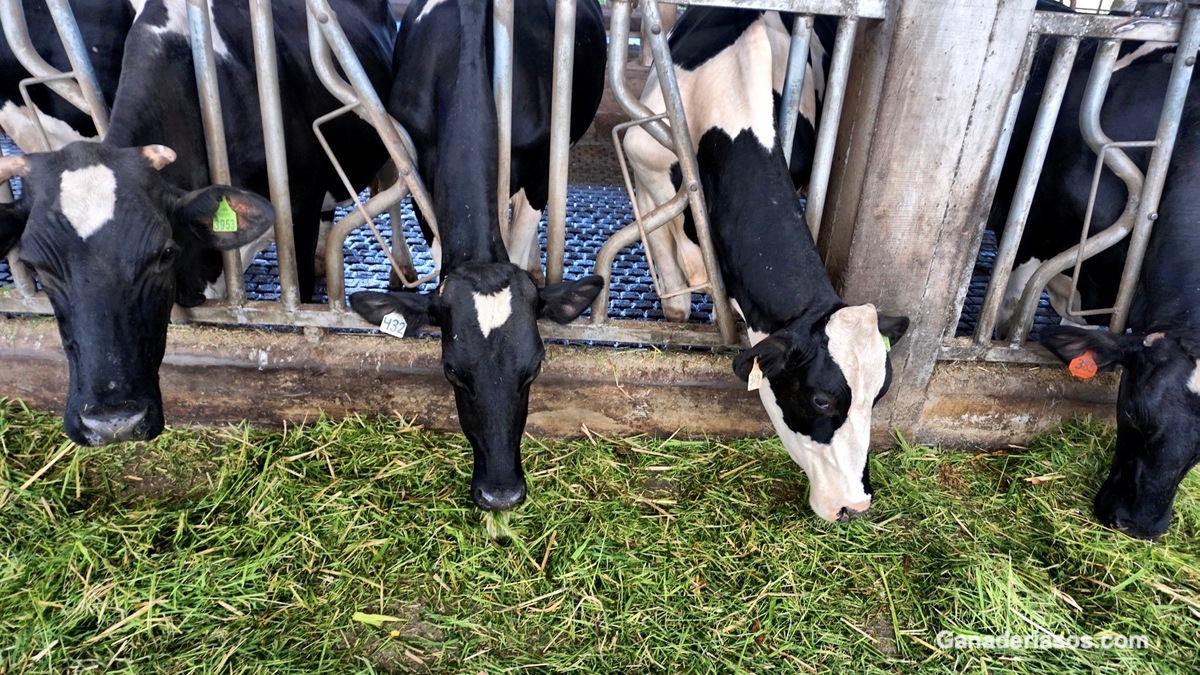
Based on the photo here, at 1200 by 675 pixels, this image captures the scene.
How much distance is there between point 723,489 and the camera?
330cm

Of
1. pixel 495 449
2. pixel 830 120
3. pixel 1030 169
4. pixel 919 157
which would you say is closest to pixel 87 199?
pixel 495 449

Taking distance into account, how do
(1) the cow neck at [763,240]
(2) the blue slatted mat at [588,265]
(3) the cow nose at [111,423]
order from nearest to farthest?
1. (3) the cow nose at [111,423]
2. (1) the cow neck at [763,240]
3. (2) the blue slatted mat at [588,265]

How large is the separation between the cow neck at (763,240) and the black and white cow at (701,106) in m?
0.43

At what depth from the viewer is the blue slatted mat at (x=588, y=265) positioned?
178 inches

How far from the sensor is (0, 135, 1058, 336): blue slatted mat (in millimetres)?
4523

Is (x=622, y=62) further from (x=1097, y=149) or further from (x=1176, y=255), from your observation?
(x=1176, y=255)

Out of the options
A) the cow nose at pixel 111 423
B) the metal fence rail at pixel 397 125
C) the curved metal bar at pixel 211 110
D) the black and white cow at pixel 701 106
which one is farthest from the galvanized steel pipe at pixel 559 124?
the cow nose at pixel 111 423

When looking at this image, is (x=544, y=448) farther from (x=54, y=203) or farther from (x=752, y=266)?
(x=54, y=203)

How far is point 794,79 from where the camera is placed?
303cm

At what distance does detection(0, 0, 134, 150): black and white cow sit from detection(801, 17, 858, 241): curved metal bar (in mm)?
3072

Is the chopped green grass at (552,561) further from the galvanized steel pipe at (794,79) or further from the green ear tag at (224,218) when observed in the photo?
the galvanized steel pipe at (794,79)

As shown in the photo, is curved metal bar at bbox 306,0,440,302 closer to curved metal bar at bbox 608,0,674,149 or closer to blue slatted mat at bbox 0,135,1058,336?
curved metal bar at bbox 608,0,674,149

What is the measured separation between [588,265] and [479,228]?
2132 millimetres

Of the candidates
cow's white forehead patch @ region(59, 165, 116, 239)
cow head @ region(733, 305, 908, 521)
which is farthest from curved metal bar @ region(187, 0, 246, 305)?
cow head @ region(733, 305, 908, 521)
